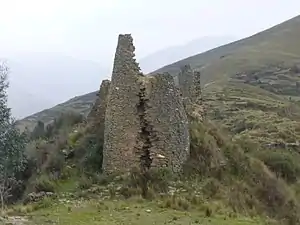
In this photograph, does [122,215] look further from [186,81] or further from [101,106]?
[186,81]

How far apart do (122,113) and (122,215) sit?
652cm

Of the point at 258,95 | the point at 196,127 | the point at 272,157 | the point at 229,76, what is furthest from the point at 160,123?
the point at 229,76

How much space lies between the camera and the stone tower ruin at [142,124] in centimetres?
2625

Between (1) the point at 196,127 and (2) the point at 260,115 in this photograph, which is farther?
(2) the point at 260,115

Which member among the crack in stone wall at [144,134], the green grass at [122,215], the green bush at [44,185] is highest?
the crack in stone wall at [144,134]

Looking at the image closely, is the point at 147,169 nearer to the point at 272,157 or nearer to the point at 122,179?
the point at 122,179

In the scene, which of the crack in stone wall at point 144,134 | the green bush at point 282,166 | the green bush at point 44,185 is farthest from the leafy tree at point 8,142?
the green bush at point 282,166

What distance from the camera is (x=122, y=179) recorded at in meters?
25.7

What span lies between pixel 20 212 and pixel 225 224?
720 centimetres

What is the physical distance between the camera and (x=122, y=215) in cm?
2117

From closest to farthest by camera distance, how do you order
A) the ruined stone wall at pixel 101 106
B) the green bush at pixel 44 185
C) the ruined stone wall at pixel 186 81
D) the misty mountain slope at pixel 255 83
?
the green bush at pixel 44 185 < the ruined stone wall at pixel 101 106 < the ruined stone wall at pixel 186 81 < the misty mountain slope at pixel 255 83

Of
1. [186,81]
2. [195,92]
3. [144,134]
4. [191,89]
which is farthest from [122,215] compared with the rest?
[195,92]

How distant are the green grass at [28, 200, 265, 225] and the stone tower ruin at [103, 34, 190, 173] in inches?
118

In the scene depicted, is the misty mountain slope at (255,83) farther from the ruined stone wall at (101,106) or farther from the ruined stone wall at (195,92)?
the ruined stone wall at (101,106)
